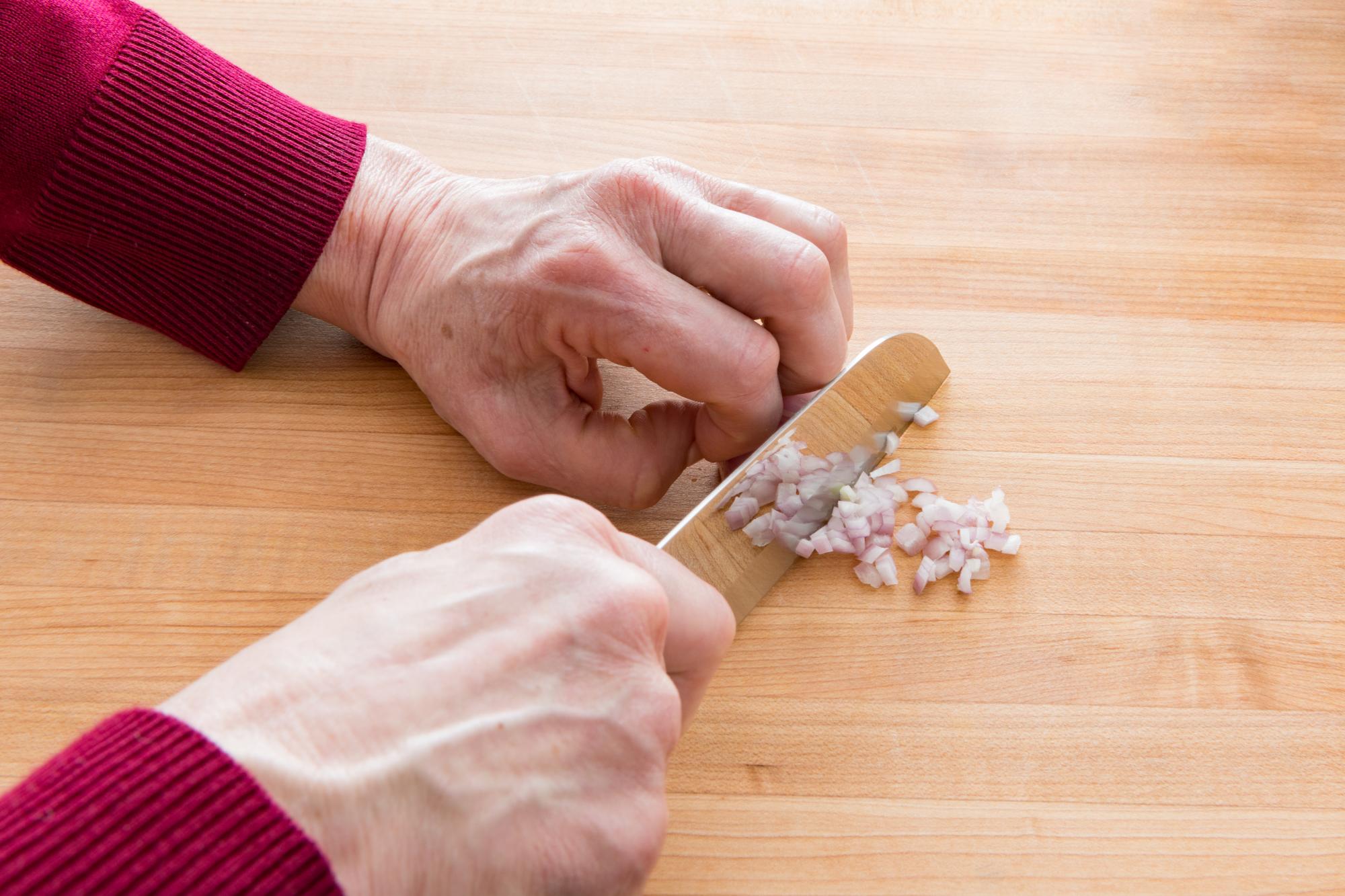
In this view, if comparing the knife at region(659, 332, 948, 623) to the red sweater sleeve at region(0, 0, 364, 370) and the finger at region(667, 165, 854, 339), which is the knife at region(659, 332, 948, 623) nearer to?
the finger at region(667, 165, 854, 339)

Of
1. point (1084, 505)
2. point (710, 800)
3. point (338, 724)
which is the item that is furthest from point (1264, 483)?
point (338, 724)

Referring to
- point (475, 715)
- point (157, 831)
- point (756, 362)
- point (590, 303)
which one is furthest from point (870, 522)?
point (157, 831)

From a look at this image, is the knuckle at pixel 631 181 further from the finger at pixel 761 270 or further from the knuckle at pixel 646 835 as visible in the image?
the knuckle at pixel 646 835

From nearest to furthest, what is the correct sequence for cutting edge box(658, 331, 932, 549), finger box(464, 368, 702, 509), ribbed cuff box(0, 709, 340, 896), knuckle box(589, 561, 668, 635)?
ribbed cuff box(0, 709, 340, 896) < knuckle box(589, 561, 668, 635) < cutting edge box(658, 331, 932, 549) < finger box(464, 368, 702, 509)

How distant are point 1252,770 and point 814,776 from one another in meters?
0.35

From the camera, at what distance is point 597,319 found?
2.86 feet

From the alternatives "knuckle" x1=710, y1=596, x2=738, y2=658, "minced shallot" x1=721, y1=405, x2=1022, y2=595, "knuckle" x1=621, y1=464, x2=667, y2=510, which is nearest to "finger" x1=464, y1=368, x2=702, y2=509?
"knuckle" x1=621, y1=464, x2=667, y2=510

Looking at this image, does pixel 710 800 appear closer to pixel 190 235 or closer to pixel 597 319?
pixel 597 319

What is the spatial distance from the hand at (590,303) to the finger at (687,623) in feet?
0.63

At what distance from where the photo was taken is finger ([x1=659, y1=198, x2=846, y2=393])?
85 cm

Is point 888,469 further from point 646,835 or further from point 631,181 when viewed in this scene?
point 646,835

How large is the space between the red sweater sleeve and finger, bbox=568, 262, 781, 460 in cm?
32

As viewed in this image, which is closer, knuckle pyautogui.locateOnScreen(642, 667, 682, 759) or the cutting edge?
knuckle pyautogui.locateOnScreen(642, 667, 682, 759)

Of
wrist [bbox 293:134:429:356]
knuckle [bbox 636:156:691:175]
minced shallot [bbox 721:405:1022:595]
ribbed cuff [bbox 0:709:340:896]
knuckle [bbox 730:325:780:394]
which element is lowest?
minced shallot [bbox 721:405:1022:595]
